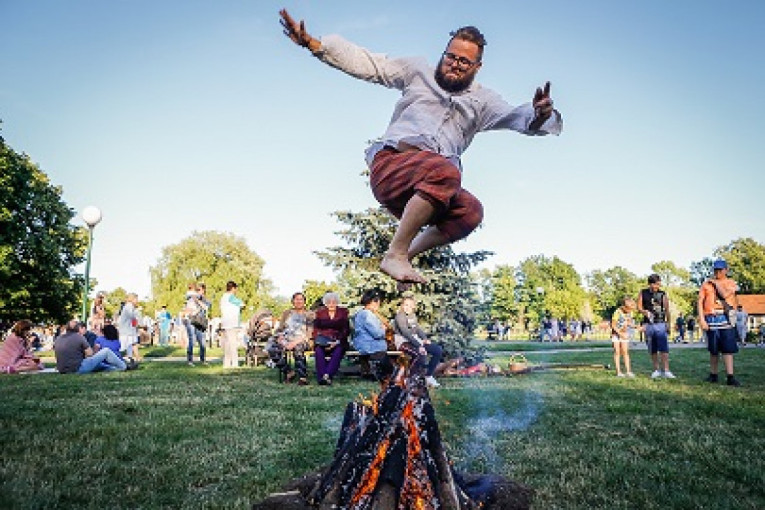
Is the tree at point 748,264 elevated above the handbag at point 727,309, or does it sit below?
above

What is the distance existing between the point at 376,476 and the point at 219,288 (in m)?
51.5

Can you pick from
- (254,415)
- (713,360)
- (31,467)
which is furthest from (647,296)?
(31,467)

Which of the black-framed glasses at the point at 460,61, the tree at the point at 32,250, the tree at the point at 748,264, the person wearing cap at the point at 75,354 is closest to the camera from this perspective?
the black-framed glasses at the point at 460,61

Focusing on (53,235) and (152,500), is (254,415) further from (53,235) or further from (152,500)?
(53,235)

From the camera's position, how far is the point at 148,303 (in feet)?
189

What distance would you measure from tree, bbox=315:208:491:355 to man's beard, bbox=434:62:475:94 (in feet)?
29.3

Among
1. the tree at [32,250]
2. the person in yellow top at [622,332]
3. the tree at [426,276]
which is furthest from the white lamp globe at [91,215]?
the tree at [32,250]

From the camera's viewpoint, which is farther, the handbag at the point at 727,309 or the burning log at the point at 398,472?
the handbag at the point at 727,309

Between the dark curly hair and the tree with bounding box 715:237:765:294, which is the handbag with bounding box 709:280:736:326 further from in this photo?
the tree with bounding box 715:237:765:294

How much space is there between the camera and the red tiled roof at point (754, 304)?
7362 centimetres

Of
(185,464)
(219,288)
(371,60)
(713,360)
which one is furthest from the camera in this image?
(219,288)

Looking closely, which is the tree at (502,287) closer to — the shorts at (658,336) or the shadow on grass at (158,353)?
the shorts at (658,336)

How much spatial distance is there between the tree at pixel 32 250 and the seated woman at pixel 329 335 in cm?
2576

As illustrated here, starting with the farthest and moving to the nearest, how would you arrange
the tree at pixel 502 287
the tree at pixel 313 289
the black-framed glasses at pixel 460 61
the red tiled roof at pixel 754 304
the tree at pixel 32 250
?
the red tiled roof at pixel 754 304 → the tree at pixel 313 289 → the tree at pixel 32 250 → the tree at pixel 502 287 → the black-framed glasses at pixel 460 61
